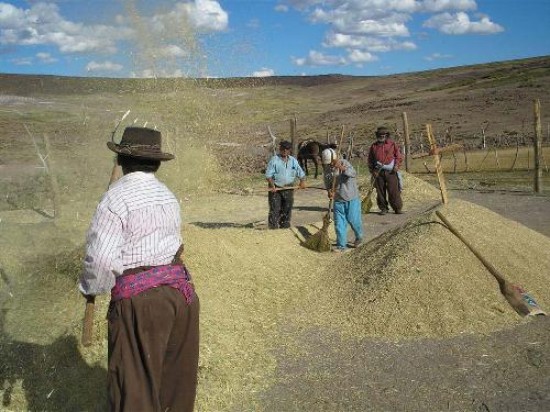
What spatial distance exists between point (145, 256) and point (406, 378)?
6.76ft

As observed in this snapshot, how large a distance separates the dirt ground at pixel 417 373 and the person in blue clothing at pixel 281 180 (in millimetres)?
3229

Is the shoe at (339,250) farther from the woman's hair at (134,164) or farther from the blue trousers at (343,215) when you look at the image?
the woman's hair at (134,164)

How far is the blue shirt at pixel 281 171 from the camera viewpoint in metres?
7.55

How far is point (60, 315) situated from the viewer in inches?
181

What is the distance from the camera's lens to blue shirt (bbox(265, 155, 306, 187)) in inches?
297

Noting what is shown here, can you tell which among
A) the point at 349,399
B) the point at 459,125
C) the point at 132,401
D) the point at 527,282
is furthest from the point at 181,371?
the point at 459,125

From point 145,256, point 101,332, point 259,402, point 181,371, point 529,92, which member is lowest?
point 259,402

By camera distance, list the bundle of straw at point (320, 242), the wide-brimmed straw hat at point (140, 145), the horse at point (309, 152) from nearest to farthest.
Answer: the wide-brimmed straw hat at point (140, 145) → the bundle of straw at point (320, 242) → the horse at point (309, 152)

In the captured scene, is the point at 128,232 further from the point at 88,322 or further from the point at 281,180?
the point at 281,180

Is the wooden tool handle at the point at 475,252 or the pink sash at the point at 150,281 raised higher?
the pink sash at the point at 150,281

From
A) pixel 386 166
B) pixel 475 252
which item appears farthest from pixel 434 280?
pixel 386 166

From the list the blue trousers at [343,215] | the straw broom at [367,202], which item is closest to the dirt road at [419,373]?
the blue trousers at [343,215]

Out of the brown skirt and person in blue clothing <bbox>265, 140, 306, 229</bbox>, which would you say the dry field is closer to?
person in blue clothing <bbox>265, 140, 306, 229</bbox>

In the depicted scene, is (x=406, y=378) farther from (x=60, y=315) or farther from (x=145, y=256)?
(x=60, y=315)
